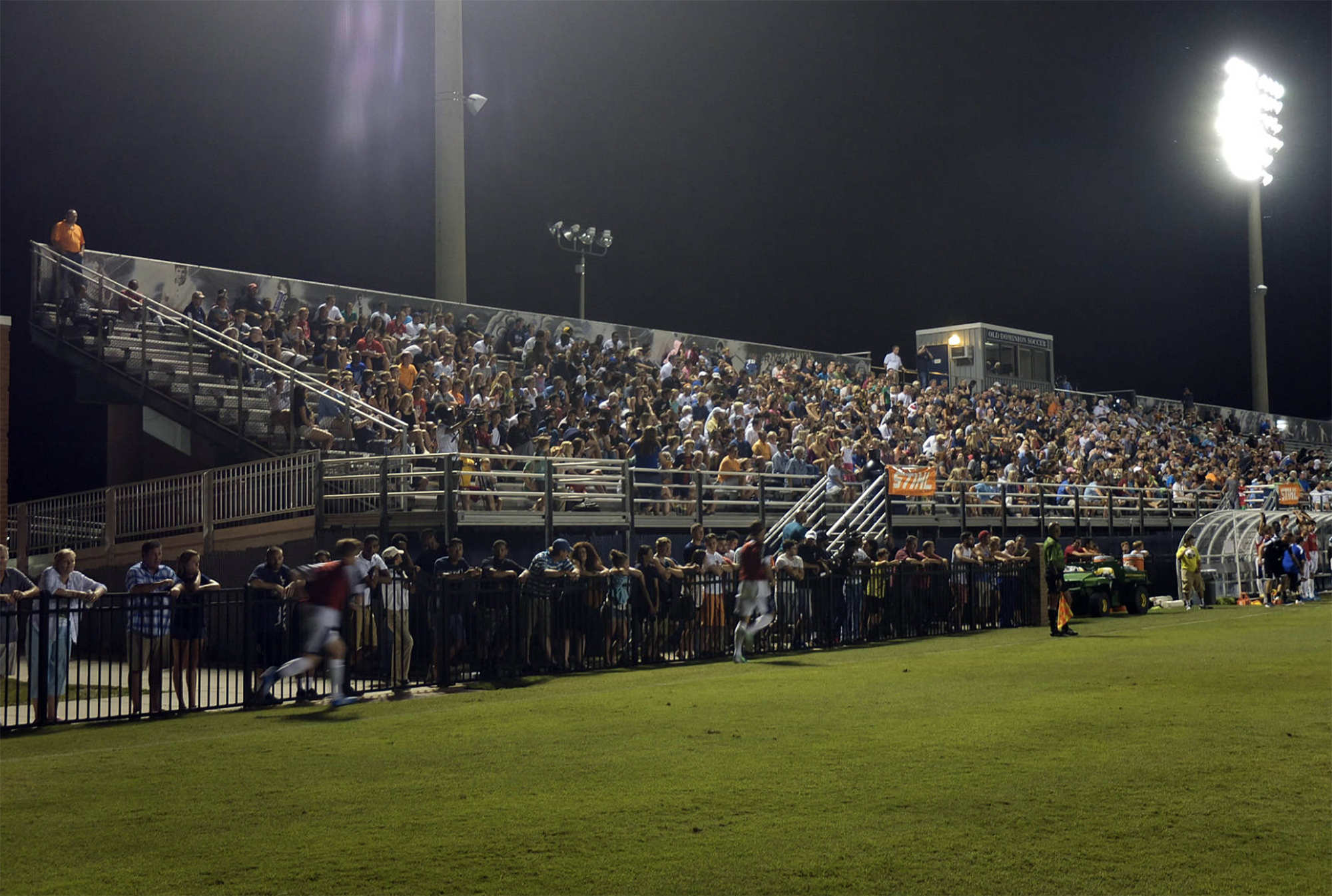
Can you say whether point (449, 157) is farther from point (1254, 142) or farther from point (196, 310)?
point (1254, 142)

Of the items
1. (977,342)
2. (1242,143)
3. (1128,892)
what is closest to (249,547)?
(1128,892)

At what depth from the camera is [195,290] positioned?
85.5 feet

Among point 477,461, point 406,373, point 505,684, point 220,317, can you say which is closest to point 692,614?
point 505,684

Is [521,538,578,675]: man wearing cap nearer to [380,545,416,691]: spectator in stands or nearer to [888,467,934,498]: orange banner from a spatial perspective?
[380,545,416,691]: spectator in stands

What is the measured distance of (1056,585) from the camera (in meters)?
22.7

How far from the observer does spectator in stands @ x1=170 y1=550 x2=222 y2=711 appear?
47.9 ft

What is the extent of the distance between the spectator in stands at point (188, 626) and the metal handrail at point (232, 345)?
7173 mm

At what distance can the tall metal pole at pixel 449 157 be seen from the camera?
111 feet

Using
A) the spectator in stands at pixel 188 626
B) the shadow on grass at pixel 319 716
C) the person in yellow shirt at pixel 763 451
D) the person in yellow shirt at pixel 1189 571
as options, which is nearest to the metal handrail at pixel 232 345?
the spectator in stands at pixel 188 626

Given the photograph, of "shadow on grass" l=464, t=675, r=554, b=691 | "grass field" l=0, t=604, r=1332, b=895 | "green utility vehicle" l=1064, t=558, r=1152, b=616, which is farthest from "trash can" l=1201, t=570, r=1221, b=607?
"shadow on grass" l=464, t=675, r=554, b=691

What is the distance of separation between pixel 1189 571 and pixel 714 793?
24.6 m

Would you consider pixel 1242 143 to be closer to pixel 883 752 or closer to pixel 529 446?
pixel 529 446

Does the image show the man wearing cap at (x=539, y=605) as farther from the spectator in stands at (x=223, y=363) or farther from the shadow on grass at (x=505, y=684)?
the spectator in stands at (x=223, y=363)

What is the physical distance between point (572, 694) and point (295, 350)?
12473 mm
